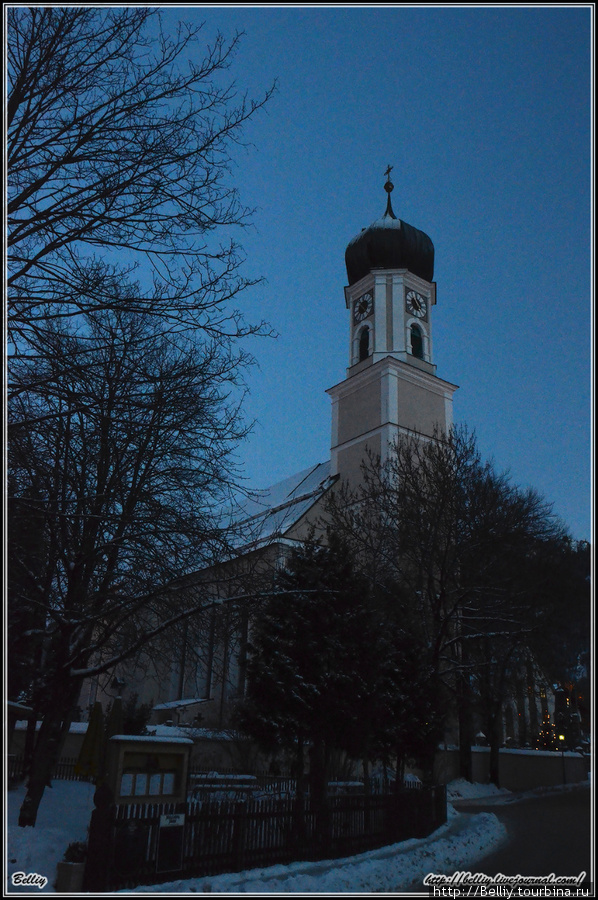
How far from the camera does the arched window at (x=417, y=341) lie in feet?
128

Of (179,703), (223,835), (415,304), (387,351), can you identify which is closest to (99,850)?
(223,835)

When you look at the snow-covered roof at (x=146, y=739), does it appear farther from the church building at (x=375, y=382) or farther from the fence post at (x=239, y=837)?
the church building at (x=375, y=382)

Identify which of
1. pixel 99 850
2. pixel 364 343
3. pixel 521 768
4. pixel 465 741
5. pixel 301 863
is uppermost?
pixel 364 343

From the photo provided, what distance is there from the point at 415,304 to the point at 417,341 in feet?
7.03

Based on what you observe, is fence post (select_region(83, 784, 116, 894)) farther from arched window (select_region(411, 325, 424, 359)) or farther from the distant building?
arched window (select_region(411, 325, 424, 359))

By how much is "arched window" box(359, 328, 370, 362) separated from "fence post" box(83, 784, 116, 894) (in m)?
32.9

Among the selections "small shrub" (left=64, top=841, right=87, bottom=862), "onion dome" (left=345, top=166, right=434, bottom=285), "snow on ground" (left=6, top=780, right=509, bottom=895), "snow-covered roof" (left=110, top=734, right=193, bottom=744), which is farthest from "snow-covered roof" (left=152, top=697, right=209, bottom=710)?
"onion dome" (left=345, top=166, right=434, bottom=285)

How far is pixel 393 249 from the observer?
39562 millimetres

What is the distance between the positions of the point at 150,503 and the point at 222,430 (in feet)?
4.36

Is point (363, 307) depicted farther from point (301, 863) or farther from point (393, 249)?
point (301, 863)

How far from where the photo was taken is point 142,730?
23562mm

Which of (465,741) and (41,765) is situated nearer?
(41,765)

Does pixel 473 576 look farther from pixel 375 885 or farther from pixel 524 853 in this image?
pixel 375 885

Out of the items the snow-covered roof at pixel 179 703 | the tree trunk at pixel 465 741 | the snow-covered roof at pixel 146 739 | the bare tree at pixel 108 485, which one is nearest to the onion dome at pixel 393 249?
the tree trunk at pixel 465 741
